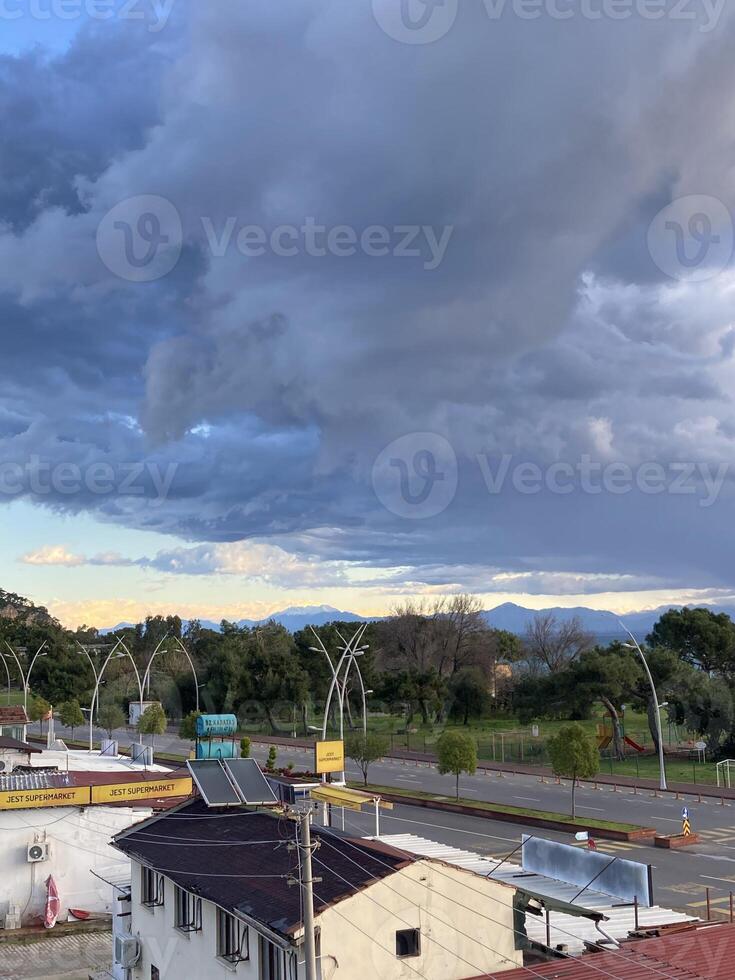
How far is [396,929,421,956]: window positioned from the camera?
14109mm

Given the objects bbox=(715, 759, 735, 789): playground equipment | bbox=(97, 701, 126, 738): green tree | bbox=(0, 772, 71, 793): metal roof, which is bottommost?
bbox=(715, 759, 735, 789): playground equipment

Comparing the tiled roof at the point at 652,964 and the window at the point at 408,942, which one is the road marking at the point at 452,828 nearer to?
the tiled roof at the point at 652,964

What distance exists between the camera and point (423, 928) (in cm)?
1426

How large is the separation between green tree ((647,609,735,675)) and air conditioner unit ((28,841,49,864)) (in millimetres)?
54071

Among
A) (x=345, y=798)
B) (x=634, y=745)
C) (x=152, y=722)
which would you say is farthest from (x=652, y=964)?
(x=152, y=722)

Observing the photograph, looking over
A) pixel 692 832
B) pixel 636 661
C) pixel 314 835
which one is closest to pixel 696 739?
pixel 636 661

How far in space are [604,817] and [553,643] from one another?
73.7 m

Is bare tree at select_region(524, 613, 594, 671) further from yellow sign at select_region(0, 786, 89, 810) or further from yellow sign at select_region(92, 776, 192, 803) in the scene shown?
yellow sign at select_region(0, 786, 89, 810)

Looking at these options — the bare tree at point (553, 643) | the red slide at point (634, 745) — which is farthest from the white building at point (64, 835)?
the bare tree at point (553, 643)

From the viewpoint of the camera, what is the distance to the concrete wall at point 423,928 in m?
13.7

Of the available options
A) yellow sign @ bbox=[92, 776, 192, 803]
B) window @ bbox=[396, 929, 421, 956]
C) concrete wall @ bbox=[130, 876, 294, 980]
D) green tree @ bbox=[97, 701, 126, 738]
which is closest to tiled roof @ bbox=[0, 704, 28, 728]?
green tree @ bbox=[97, 701, 126, 738]

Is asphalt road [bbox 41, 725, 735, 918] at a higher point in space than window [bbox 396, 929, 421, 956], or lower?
lower

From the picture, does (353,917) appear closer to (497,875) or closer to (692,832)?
(497,875)

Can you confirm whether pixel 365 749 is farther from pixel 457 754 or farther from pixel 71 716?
pixel 71 716
